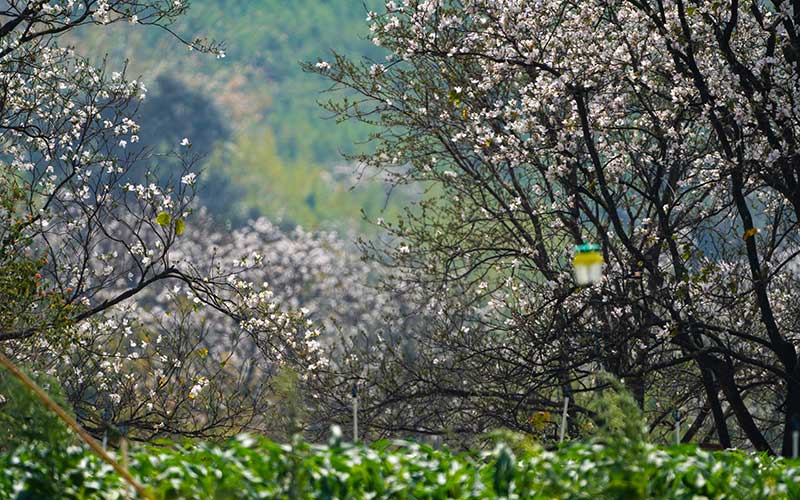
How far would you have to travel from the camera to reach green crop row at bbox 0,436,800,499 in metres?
3.29

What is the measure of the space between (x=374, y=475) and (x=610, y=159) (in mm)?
7009

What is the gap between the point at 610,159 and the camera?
992 centimetres

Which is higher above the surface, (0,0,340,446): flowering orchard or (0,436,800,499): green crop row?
(0,0,340,446): flowering orchard

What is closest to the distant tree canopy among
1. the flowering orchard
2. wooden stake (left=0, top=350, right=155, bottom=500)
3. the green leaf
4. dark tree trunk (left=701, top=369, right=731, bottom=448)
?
dark tree trunk (left=701, top=369, right=731, bottom=448)

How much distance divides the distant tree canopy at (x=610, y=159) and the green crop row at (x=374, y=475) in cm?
332

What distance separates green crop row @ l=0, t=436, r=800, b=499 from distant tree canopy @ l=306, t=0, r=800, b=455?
10.9 ft

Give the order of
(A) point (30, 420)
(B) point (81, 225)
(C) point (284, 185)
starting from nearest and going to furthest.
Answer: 1. (A) point (30, 420)
2. (B) point (81, 225)
3. (C) point (284, 185)

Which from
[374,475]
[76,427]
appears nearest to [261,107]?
[374,475]

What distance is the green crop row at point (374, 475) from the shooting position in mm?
3289

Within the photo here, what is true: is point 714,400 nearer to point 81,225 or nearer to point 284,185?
point 81,225

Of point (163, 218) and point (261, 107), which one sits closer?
point (163, 218)

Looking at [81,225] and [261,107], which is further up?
[261,107]

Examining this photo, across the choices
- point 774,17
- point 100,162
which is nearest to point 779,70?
point 774,17

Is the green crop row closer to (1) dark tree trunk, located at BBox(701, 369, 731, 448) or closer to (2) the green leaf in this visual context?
(1) dark tree trunk, located at BBox(701, 369, 731, 448)
